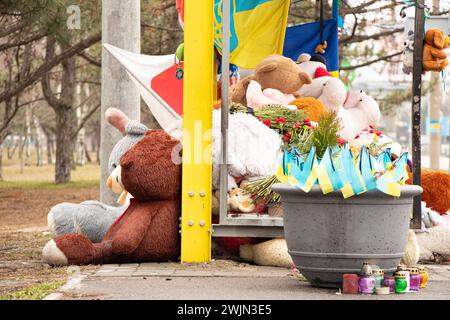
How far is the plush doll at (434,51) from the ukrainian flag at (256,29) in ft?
8.68

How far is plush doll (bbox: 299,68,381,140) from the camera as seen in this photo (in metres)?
10.2

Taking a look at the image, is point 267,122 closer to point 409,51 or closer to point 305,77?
point 305,77

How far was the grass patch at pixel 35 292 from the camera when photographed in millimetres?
6672

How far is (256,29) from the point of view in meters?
11.7

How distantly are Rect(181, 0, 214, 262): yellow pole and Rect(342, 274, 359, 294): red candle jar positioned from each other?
2.02 m

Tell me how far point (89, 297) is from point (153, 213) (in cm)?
218

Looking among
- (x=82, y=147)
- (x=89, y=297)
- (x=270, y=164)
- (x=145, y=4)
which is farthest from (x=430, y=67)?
(x=82, y=147)

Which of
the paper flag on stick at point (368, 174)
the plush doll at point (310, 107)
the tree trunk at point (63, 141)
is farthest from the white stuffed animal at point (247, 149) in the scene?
the tree trunk at point (63, 141)

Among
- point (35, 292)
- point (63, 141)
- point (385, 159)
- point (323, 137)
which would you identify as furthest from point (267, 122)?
point (63, 141)

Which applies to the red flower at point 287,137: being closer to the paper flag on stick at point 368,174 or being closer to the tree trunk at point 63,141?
the paper flag on stick at point 368,174

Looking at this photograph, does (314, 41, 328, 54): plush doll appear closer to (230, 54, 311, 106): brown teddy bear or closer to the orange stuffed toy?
(230, 54, 311, 106): brown teddy bear

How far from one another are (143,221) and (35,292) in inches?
72.4

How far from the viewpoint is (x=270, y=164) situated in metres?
9.02

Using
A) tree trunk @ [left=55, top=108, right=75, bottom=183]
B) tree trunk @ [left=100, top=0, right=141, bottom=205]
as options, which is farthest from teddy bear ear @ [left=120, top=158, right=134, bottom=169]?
tree trunk @ [left=55, top=108, right=75, bottom=183]
